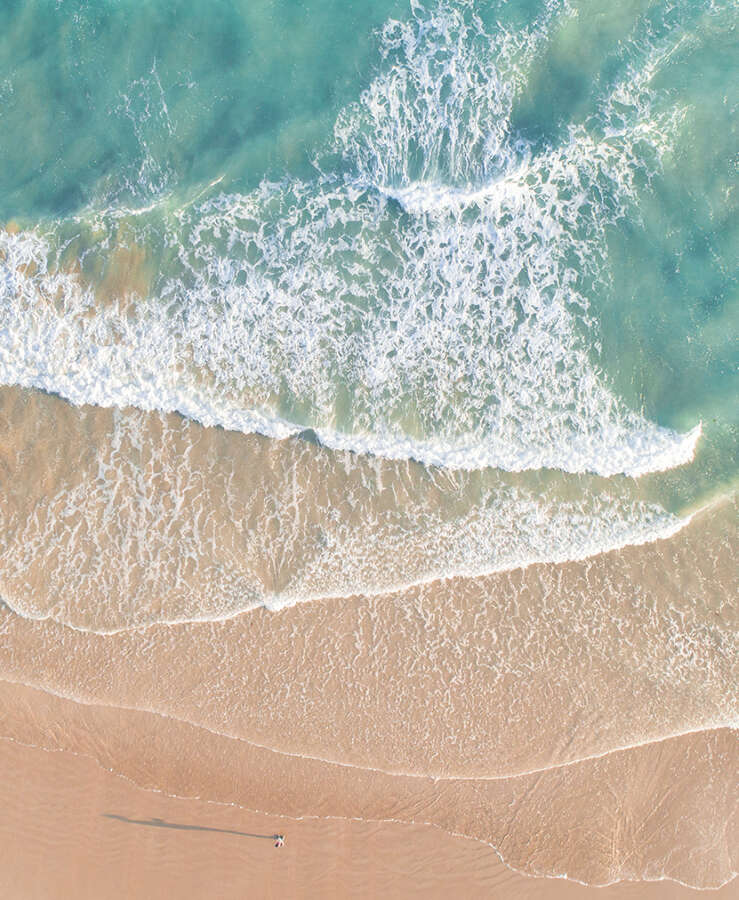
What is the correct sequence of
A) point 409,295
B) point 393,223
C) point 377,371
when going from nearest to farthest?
point 377,371, point 409,295, point 393,223

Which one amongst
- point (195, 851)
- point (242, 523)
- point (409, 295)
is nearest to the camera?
point (195, 851)

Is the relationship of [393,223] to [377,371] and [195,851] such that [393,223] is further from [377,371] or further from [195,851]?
[195,851]

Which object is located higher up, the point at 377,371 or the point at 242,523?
the point at 377,371

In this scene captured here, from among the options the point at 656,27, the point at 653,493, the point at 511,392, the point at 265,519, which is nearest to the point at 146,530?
the point at 265,519

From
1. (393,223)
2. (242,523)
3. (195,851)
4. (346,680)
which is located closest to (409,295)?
(393,223)

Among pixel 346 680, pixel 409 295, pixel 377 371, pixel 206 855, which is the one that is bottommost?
pixel 206 855

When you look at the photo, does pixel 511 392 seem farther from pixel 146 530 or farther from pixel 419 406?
pixel 146 530
